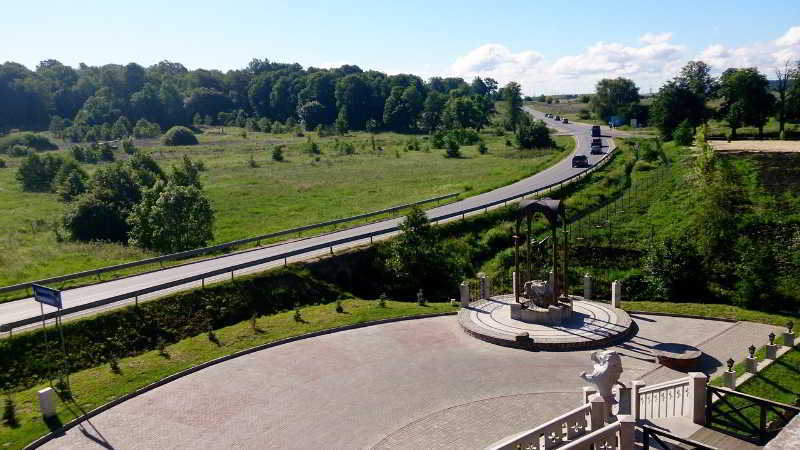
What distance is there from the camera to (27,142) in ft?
392

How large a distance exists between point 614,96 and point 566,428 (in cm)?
13685

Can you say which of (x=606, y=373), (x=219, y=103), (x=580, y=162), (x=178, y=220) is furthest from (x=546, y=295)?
(x=219, y=103)

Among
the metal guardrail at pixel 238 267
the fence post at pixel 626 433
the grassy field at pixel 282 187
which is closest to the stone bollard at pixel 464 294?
the metal guardrail at pixel 238 267

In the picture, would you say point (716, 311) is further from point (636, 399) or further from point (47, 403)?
point (47, 403)

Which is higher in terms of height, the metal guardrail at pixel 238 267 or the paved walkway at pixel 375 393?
the metal guardrail at pixel 238 267

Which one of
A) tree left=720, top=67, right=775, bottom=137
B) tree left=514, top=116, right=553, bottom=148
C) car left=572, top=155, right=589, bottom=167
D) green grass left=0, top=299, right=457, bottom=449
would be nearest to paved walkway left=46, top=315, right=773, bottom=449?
green grass left=0, top=299, right=457, bottom=449

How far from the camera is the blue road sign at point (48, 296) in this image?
2198 cm

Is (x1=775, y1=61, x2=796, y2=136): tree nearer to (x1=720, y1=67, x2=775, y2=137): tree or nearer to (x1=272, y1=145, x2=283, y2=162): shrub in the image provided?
(x1=720, y1=67, x2=775, y2=137): tree

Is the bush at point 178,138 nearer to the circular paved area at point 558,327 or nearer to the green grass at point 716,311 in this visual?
the circular paved area at point 558,327

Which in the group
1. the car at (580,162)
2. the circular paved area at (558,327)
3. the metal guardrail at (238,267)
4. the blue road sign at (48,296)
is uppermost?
the car at (580,162)

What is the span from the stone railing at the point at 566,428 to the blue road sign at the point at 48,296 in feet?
52.9

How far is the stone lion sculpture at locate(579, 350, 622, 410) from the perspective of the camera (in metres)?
16.6

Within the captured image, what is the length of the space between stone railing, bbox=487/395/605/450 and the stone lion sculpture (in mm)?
323

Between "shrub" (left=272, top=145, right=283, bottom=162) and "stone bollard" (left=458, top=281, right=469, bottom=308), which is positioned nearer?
"stone bollard" (left=458, top=281, right=469, bottom=308)
